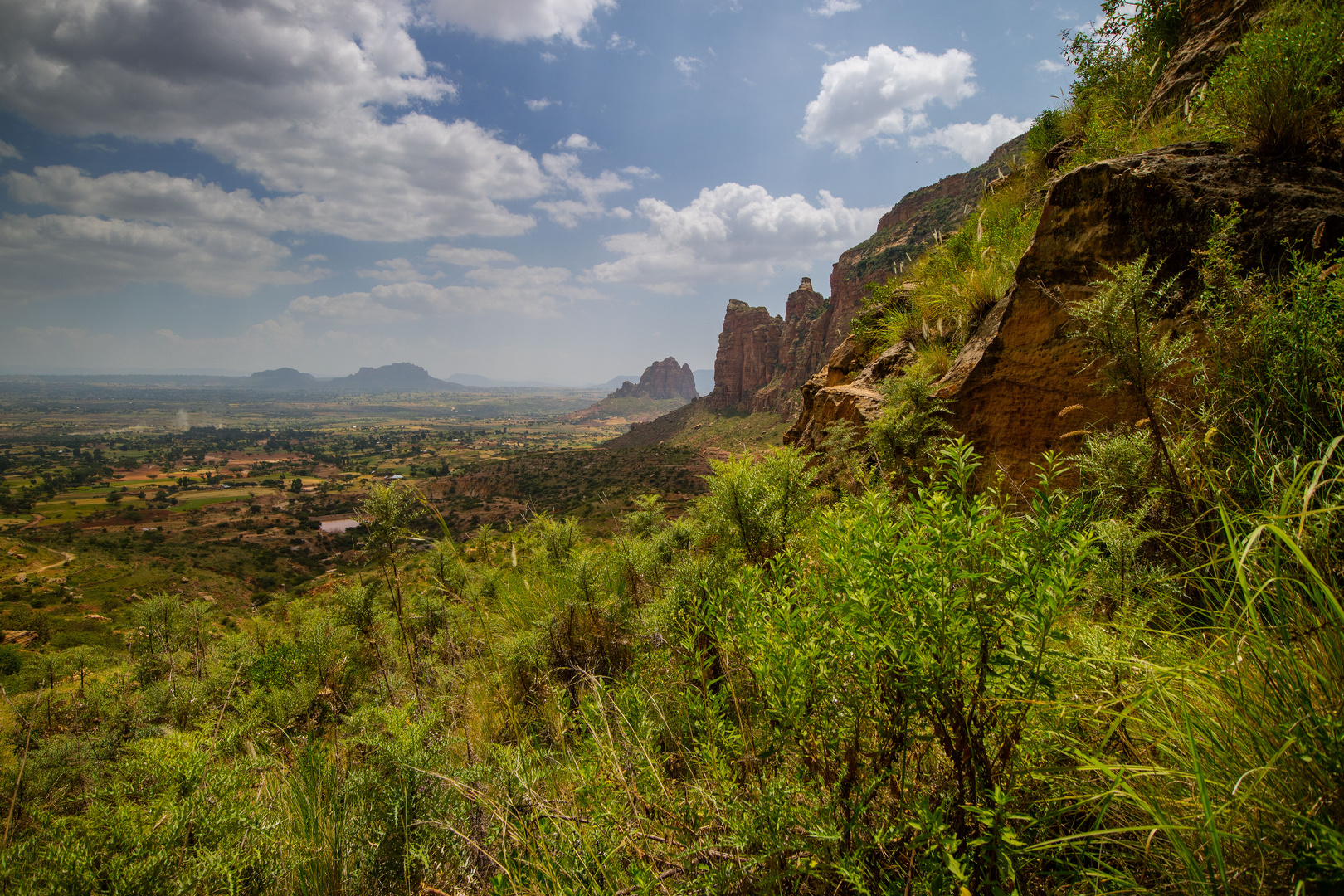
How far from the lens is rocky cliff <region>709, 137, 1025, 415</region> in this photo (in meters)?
64.3

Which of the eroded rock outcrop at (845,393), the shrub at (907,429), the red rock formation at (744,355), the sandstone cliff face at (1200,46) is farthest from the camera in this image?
the red rock formation at (744,355)

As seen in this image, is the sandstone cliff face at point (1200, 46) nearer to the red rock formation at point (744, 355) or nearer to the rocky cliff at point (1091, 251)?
the rocky cliff at point (1091, 251)

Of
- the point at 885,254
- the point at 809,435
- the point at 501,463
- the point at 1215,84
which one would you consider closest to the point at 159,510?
the point at 501,463

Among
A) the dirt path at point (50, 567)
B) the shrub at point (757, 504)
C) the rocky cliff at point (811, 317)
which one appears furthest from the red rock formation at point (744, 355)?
the shrub at point (757, 504)

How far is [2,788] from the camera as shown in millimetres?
4242

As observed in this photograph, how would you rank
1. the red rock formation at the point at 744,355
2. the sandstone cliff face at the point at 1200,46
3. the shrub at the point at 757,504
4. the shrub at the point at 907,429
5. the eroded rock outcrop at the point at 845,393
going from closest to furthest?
the shrub at the point at 757,504, the shrub at the point at 907,429, the sandstone cliff face at the point at 1200,46, the eroded rock outcrop at the point at 845,393, the red rock formation at the point at 744,355

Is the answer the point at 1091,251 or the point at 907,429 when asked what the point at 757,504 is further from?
the point at 1091,251

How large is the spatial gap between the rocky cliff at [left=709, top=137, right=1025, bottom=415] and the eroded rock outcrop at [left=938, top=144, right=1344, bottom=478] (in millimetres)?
49503

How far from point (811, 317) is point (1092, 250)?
302 feet

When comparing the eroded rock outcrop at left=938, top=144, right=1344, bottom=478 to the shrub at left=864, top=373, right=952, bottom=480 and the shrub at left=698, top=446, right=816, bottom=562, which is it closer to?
the shrub at left=864, top=373, right=952, bottom=480

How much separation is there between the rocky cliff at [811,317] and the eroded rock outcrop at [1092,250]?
4950 centimetres

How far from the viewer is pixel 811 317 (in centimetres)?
8969

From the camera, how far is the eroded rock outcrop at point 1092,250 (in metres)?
3.15

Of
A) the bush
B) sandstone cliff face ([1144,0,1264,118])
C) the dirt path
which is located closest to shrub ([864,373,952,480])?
the bush
